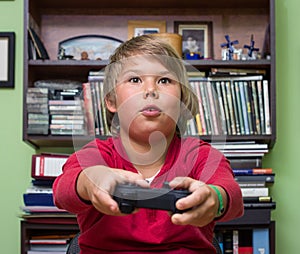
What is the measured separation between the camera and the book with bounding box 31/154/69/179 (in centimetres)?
209

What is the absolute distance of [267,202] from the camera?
2.07 meters

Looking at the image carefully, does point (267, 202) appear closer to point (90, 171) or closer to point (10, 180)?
point (10, 180)

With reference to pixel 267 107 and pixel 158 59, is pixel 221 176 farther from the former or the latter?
pixel 267 107

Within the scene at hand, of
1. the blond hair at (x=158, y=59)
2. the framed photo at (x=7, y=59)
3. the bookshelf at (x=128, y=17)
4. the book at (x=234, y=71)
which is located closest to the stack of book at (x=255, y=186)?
the book at (x=234, y=71)

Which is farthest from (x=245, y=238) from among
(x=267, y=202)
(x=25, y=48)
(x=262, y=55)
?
(x=25, y=48)

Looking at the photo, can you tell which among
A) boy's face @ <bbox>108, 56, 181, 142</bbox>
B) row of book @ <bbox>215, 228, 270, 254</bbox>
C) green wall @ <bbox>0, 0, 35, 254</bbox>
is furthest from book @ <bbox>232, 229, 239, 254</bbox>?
boy's face @ <bbox>108, 56, 181, 142</bbox>

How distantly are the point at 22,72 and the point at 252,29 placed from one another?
95 cm

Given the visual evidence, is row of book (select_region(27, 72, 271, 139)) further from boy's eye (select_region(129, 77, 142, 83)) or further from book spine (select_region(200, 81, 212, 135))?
boy's eye (select_region(129, 77, 142, 83))

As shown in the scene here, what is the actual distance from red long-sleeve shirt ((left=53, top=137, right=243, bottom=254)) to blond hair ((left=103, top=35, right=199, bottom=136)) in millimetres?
53

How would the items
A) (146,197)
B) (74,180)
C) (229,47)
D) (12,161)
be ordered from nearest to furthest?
(146,197), (74,180), (229,47), (12,161)

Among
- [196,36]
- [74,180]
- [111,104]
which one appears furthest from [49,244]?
[74,180]

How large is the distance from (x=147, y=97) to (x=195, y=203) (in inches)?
9.2

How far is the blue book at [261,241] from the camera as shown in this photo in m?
2.10

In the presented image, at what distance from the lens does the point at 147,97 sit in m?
0.84
